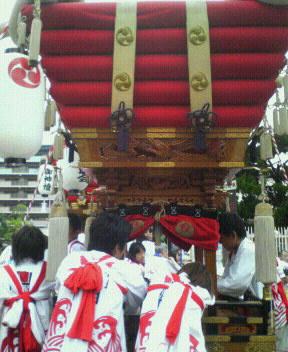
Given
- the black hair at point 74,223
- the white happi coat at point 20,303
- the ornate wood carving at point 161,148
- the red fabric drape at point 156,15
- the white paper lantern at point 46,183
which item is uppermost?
the white paper lantern at point 46,183

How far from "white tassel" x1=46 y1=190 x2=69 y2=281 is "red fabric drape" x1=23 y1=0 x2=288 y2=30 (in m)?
1.44

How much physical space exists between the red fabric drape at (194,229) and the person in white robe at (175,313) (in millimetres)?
1161

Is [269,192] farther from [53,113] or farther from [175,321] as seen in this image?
[175,321]

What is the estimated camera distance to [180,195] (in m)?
4.14

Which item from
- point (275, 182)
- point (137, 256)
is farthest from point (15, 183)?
point (137, 256)

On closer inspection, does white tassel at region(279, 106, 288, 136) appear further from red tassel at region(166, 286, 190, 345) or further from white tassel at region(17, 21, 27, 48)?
white tassel at region(17, 21, 27, 48)

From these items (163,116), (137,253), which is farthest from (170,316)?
(137,253)

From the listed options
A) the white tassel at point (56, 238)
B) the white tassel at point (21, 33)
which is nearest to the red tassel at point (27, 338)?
the white tassel at point (56, 238)

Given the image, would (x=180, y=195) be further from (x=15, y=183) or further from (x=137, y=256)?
(x=15, y=183)

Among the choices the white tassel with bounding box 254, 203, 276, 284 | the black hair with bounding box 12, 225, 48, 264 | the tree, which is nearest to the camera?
the black hair with bounding box 12, 225, 48, 264

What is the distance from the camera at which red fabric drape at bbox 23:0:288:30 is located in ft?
11.7

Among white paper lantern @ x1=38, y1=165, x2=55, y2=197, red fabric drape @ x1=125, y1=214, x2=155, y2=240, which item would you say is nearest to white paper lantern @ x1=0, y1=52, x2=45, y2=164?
red fabric drape @ x1=125, y1=214, x2=155, y2=240

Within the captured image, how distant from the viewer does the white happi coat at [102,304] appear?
102 inches

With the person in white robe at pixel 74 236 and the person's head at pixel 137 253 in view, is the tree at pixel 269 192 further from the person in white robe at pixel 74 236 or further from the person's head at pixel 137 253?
the person in white robe at pixel 74 236
